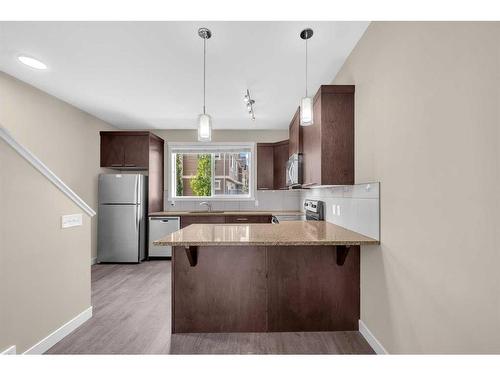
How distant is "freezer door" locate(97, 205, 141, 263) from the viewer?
4359 mm

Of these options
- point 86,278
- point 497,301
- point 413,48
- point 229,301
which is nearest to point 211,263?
point 229,301

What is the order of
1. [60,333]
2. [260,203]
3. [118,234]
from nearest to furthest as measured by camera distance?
[60,333]
[118,234]
[260,203]

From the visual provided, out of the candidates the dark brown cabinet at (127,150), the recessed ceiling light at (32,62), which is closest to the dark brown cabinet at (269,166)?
the dark brown cabinet at (127,150)

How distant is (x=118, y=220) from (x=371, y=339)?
13.2 feet

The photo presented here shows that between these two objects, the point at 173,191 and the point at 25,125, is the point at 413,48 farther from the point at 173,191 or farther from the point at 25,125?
the point at 173,191

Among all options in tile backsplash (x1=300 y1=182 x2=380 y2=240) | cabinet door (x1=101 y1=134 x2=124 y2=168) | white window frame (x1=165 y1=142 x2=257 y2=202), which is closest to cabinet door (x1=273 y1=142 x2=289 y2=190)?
white window frame (x1=165 y1=142 x2=257 y2=202)

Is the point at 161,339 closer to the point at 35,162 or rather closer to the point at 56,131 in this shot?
the point at 35,162

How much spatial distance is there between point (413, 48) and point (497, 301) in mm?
1279

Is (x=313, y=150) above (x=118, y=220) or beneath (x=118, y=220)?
above

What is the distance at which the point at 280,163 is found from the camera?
186 inches


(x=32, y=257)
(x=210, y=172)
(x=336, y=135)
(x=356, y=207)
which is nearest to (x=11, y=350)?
(x=32, y=257)

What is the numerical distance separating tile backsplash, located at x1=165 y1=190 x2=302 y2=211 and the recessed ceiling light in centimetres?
298

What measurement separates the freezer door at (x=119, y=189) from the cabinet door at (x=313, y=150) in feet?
9.73

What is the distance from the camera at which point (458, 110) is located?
3.50 ft
